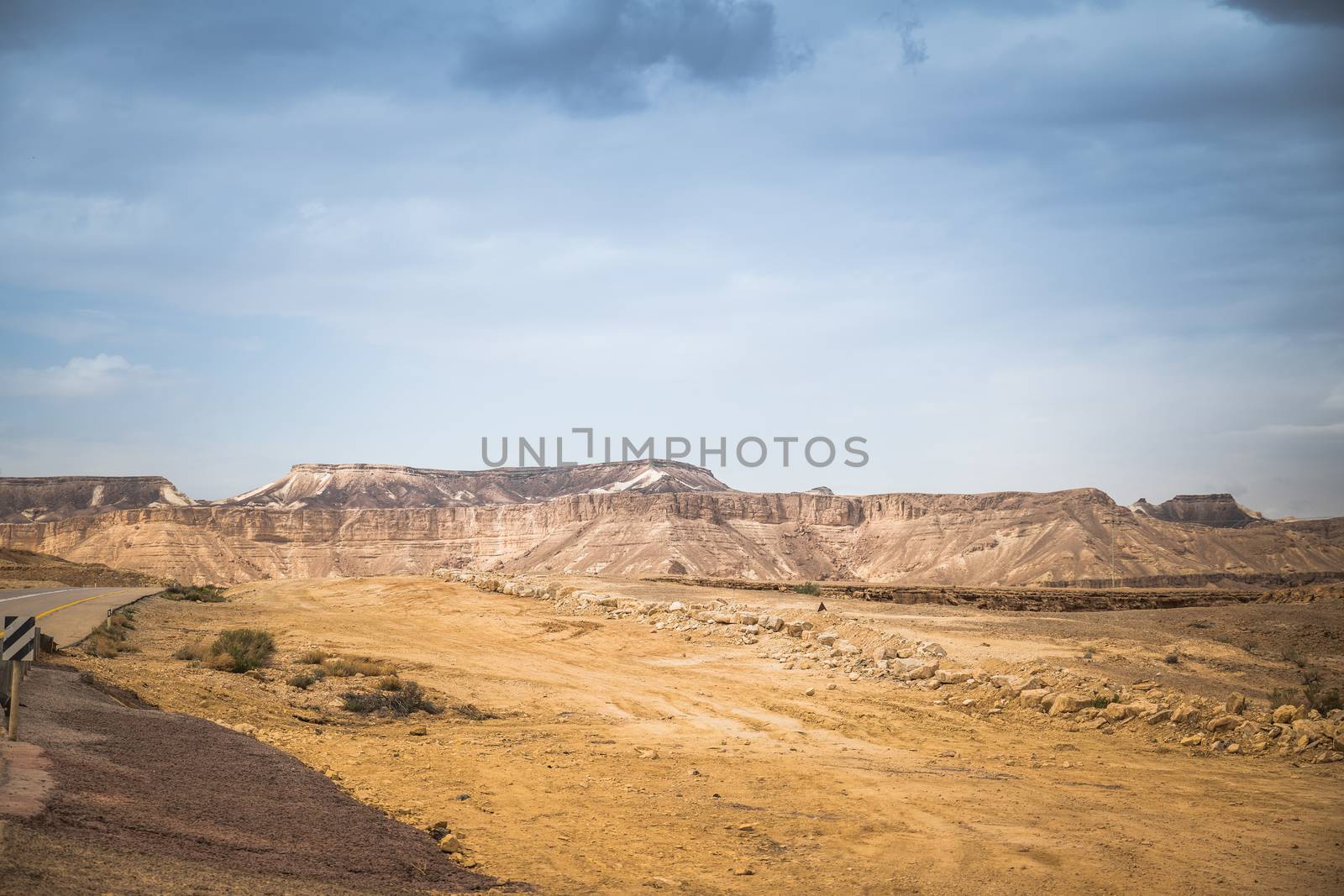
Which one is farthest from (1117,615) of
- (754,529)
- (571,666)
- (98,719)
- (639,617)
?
(754,529)

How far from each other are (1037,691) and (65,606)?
87.0 feet

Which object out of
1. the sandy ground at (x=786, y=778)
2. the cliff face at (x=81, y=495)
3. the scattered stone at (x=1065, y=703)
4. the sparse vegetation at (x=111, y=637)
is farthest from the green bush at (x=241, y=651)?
the cliff face at (x=81, y=495)

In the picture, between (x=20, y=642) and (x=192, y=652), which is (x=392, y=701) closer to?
(x=192, y=652)

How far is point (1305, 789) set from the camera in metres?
11.4

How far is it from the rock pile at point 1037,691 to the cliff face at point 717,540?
60.3 meters

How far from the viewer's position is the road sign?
9055 millimetres

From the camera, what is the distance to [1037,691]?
55.9 ft

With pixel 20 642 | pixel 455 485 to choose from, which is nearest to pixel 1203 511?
pixel 455 485

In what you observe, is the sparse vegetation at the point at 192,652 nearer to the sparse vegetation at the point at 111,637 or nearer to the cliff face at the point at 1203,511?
the sparse vegetation at the point at 111,637

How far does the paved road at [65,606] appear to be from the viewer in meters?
21.5

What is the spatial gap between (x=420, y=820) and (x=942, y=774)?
6677 mm

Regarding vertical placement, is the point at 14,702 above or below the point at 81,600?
above

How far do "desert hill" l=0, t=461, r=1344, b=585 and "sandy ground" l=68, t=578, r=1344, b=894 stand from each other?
62.9 metres

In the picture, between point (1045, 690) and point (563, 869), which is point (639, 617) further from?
point (563, 869)
